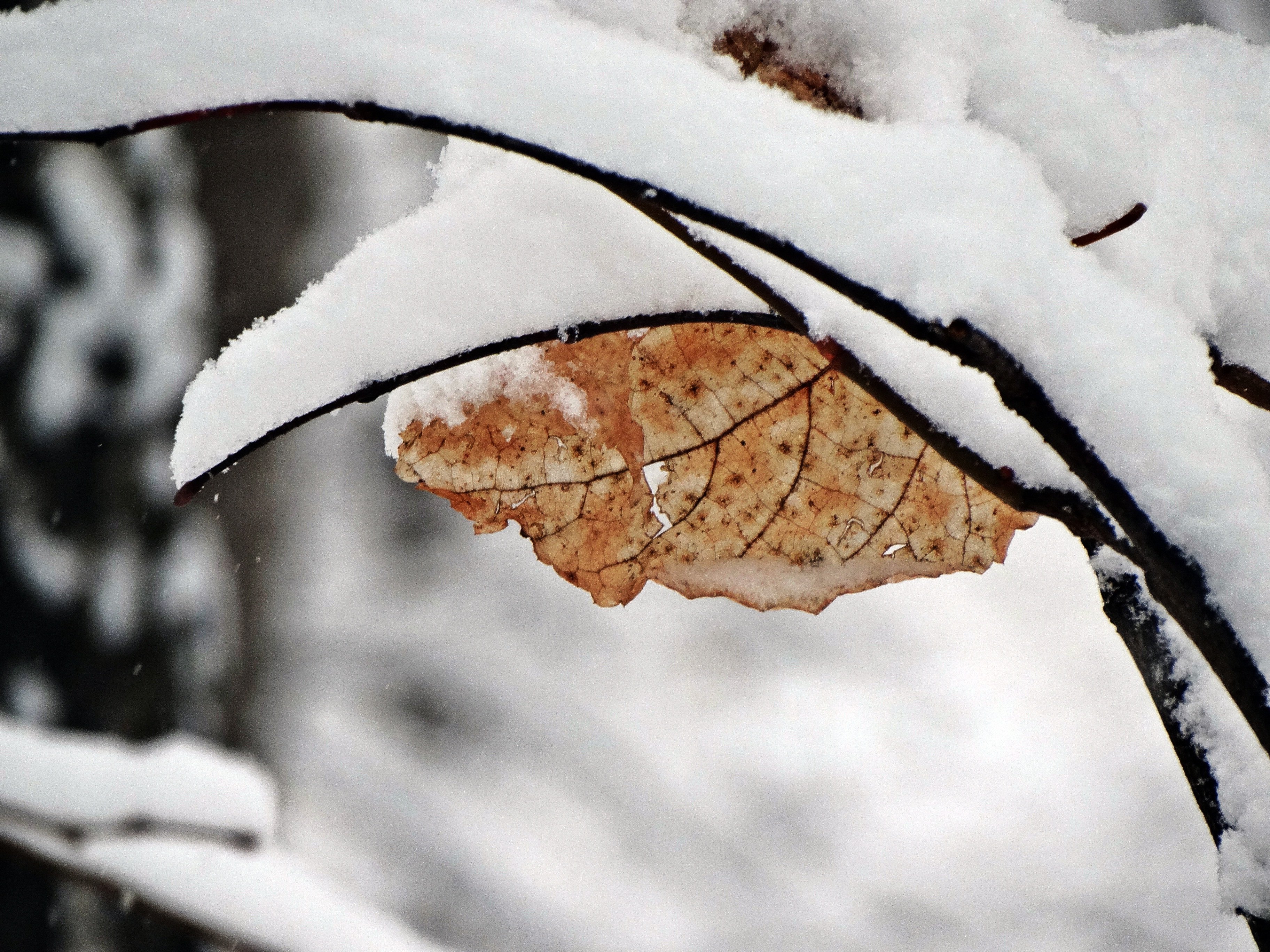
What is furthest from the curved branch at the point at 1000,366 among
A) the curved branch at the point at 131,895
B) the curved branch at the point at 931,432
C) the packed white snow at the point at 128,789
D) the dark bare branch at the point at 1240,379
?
the packed white snow at the point at 128,789

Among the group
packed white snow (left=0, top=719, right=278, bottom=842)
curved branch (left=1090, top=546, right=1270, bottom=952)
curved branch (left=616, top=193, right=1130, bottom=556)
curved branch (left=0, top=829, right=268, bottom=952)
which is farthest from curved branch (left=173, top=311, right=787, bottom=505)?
packed white snow (left=0, top=719, right=278, bottom=842)

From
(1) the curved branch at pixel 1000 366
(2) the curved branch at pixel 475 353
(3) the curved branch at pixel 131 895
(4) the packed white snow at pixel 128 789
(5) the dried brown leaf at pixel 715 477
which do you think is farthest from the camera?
(4) the packed white snow at pixel 128 789

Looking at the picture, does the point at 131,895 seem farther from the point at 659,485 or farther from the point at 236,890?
the point at 659,485

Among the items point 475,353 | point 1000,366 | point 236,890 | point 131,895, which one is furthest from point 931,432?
point 236,890

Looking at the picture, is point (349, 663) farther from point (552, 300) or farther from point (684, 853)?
point (552, 300)

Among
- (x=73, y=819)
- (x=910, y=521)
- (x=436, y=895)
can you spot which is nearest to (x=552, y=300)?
(x=910, y=521)

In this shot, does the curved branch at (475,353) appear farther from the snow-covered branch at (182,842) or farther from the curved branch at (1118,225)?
the snow-covered branch at (182,842)

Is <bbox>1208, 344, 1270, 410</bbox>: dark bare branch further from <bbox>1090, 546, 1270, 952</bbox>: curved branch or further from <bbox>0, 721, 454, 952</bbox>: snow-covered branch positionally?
<bbox>0, 721, 454, 952</bbox>: snow-covered branch
